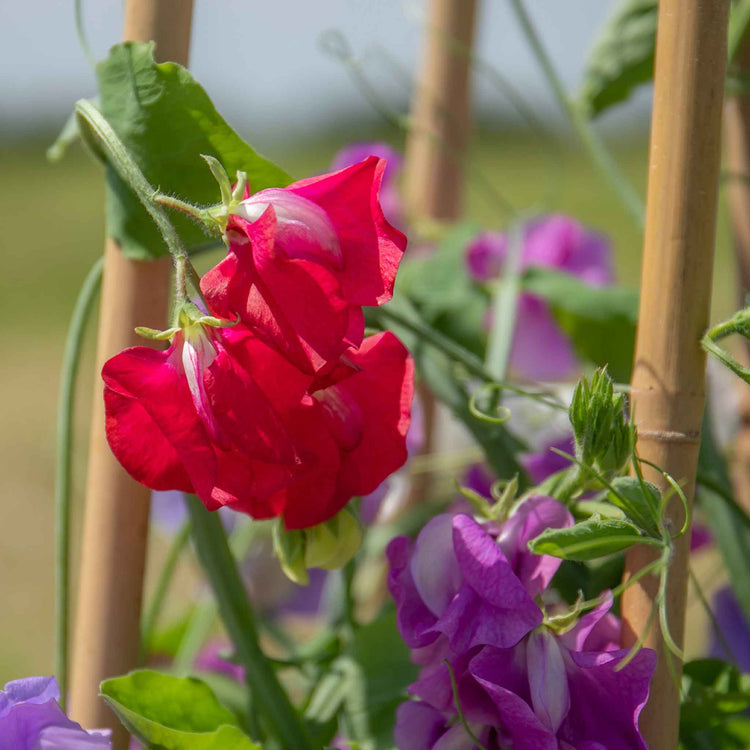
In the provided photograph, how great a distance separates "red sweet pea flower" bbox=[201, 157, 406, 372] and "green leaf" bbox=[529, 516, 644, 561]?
0.27ft

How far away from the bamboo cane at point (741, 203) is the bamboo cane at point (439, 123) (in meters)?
0.19

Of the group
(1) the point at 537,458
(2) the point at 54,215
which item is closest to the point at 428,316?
(1) the point at 537,458

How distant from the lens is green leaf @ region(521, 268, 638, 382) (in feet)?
1.81

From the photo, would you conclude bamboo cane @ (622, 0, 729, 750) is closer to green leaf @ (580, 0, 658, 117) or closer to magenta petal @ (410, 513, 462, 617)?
magenta petal @ (410, 513, 462, 617)

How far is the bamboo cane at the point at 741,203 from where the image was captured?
0.61 metres

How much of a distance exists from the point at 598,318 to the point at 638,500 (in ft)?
0.85

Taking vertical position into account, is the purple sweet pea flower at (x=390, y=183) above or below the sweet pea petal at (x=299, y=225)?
above

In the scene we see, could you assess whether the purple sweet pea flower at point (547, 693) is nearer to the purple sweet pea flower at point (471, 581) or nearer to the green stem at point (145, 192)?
the purple sweet pea flower at point (471, 581)

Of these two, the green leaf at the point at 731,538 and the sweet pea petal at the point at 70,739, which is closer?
the sweet pea petal at the point at 70,739

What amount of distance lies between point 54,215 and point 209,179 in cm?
568

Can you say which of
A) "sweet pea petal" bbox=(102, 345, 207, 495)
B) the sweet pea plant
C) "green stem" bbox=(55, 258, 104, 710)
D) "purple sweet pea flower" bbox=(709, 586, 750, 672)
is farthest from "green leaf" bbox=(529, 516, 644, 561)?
"purple sweet pea flower" bbox=(709, 586, 750, 672)

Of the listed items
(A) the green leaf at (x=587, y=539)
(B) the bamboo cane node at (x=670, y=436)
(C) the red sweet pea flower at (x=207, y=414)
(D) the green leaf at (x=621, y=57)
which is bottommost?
(A) the green leaf at (x=587, y=539)

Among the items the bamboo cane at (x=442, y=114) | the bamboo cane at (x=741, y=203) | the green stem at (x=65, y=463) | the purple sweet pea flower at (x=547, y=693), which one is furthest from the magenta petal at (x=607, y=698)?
the bamboo cane at (x=442, y=114)

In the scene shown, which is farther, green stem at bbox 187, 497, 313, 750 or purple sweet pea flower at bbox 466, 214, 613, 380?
purple sweet pea flower at bbox 466, 214, 613, 380
